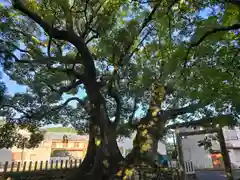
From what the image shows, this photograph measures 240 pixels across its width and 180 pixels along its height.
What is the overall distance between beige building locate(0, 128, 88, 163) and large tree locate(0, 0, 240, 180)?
29.4 ft

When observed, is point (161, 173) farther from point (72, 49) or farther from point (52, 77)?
point (72, 49)

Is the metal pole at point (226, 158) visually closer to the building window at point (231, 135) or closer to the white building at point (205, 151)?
the white building at point (205, 151)

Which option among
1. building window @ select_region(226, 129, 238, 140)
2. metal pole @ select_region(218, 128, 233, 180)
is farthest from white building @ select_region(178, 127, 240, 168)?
metal pole @ select_region(218, 128, 233, 180)

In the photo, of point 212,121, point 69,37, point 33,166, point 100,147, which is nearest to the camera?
point 100,147

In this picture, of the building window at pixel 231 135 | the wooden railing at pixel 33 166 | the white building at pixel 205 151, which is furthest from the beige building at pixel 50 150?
the building window at pixel 231 135

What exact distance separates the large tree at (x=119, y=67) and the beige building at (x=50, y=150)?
8959 mm

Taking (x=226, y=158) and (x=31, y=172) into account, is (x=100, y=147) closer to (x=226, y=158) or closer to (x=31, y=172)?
(x=31, y=172)

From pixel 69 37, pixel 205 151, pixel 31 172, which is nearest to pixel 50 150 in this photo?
pixel 205 151

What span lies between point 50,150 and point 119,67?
49.6 feet

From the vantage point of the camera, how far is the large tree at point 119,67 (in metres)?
4.29

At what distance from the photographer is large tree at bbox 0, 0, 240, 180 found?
429 centimetres

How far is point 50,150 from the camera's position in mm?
17875

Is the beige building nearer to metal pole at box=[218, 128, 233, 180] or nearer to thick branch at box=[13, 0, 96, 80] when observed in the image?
thick branch at box=[13, 0, 96, 80]

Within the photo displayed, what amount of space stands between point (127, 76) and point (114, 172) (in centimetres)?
275
